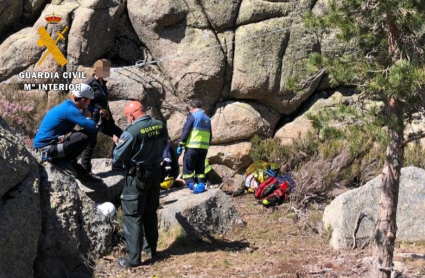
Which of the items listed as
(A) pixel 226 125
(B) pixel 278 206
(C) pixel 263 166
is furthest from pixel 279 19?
(B) pixel 278 206

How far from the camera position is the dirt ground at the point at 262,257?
6414 millimetres

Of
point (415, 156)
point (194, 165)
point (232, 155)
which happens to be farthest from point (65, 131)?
point (415, 156)

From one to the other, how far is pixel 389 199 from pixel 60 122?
421 cm

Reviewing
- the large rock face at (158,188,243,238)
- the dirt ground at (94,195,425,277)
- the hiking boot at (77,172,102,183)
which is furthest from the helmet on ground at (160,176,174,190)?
the dirt ground at (94,195,425,277)

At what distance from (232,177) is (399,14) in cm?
744

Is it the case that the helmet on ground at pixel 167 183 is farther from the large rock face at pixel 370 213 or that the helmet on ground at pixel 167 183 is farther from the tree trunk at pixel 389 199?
the tree trunk at pixel 389 199

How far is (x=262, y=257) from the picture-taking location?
6996 mm

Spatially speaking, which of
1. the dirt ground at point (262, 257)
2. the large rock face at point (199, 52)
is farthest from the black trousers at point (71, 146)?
the large rock face at point (199, 52)

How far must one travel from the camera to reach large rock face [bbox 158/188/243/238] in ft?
24.7

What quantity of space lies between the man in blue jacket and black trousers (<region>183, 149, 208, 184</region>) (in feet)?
8.65

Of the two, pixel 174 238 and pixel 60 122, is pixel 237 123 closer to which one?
pixel 174 238

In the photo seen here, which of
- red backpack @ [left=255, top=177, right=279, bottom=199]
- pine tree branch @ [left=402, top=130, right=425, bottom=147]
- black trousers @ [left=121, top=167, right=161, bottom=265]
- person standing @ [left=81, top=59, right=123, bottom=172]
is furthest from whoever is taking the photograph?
red backpack @ [left=255, top=177, right=279, bottom=199]

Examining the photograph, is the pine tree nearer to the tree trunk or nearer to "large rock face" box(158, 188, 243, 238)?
the tree trunk

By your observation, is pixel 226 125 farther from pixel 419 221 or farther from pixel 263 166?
pixel 419 221
